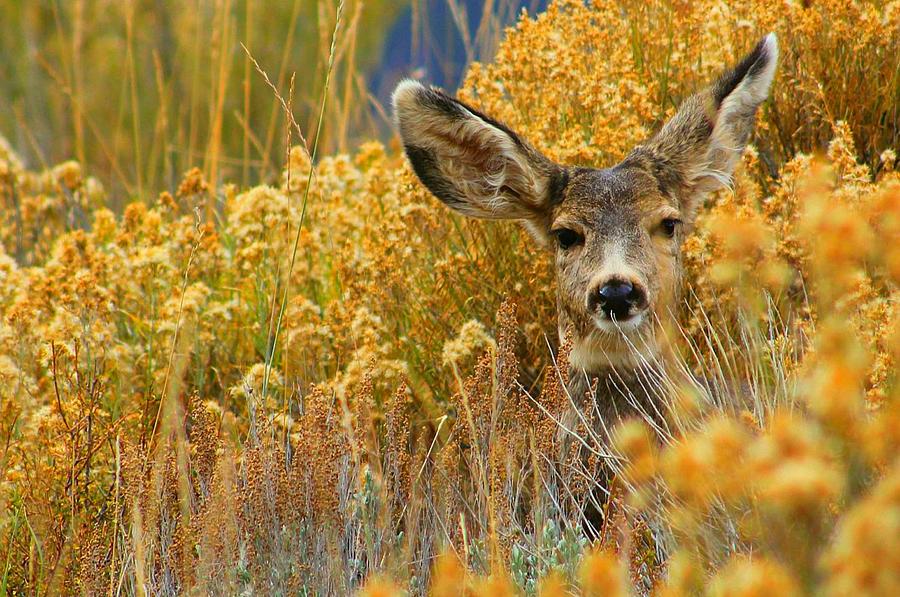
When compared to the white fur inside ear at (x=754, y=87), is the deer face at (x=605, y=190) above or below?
below

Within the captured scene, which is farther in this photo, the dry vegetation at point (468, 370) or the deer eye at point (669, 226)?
the deer eye at point (669, 226)

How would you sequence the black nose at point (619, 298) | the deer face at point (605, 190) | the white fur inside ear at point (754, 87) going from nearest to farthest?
the black nose at point (619, 298)
the deer face at point (605, 190)
the white fur inside ear at point (754, 87)

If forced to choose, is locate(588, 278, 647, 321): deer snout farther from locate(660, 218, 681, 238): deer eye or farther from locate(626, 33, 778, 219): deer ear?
locate(626, 33, 778, 219): deer ear

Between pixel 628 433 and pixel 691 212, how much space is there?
2811 millimetres

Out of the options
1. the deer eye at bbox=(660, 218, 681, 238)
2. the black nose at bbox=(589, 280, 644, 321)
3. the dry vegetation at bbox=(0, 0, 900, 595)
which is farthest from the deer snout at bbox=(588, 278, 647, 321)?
the deer eye at bbox=(660, 218, 681, 238)

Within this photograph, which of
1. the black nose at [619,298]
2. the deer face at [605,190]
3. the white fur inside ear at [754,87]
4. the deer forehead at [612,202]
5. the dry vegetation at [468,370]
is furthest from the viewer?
the white fur inside ear at [754,87]

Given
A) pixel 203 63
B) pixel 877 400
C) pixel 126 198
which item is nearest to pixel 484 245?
pixel 877 400

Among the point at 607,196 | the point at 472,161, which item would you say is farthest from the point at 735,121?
the point at 472,161

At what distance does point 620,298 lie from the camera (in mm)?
3832

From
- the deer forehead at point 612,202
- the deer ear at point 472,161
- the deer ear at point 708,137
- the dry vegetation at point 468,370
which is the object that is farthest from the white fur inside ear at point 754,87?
the deer ear at point 472,161

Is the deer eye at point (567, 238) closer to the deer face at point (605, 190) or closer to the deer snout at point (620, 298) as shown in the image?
the deer face at point (605, 190)

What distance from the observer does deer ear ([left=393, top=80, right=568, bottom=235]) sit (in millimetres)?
4336

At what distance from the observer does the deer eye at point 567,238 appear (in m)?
4.29

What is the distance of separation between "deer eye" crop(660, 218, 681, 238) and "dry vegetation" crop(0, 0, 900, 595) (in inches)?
4.6
